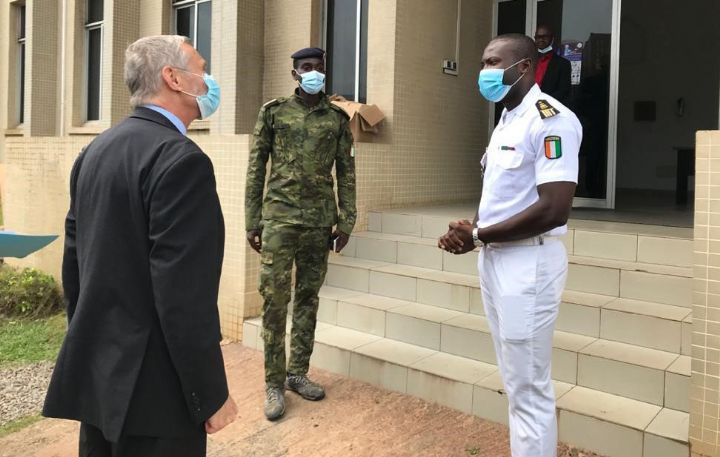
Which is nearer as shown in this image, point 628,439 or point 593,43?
point 628,439

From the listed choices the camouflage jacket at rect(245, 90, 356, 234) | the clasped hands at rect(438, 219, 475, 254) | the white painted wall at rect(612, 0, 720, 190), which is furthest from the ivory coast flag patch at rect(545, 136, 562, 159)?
the white painted wall at rect(612, 0, 720, 190)

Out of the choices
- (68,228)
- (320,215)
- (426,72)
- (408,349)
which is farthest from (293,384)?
(426,72)

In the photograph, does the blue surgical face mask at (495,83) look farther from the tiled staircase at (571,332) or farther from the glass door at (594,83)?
the glass door at (594,83)

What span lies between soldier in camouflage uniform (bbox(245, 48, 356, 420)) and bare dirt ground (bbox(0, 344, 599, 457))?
157mm

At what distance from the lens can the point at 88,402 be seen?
72.5 inches

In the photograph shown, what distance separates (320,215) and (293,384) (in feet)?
3.73

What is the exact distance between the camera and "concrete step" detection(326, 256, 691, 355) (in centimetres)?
382

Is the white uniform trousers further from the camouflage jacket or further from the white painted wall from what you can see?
the white painted wall

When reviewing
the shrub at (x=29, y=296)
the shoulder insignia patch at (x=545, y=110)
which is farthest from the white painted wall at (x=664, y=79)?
the shrub at (x=29, y=296)

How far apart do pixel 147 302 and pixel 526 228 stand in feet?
4.66

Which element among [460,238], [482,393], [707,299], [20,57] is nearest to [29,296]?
[482,393]

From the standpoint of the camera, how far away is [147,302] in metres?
1.78

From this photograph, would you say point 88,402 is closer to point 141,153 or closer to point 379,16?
point 141,153

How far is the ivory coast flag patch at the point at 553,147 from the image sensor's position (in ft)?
7.98
